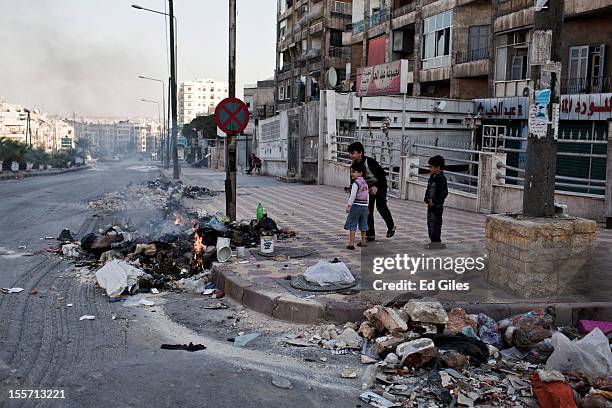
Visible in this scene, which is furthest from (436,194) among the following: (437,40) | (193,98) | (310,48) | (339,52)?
(193,98)

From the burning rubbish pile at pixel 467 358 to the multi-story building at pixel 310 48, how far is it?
126ft

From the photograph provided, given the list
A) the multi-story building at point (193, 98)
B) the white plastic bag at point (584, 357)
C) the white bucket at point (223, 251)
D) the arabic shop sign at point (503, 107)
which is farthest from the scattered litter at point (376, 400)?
the multi-story building at point (193, 98)

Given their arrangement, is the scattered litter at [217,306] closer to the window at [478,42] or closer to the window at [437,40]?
the window at [478,42]

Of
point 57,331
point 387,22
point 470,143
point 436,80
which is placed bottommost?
point 57,331

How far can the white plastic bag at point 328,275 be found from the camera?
20.7 ft

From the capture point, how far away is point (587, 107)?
66.5 feet

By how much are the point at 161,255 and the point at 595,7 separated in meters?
17.9

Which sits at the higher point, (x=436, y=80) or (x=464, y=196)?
(x=436, y=80)

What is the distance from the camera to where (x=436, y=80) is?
31.1m

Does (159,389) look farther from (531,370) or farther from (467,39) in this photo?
(467,39)

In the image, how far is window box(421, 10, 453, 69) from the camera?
2966cm

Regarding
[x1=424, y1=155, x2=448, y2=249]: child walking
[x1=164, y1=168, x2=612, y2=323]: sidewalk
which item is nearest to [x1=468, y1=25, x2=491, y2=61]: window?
[x1=164, y1=168, x2=612, y2=323]: sidewalk

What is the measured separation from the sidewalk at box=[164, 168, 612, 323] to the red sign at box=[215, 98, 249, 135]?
214cm

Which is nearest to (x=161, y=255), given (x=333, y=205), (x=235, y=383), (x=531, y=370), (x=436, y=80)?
(x=235, y=383)
